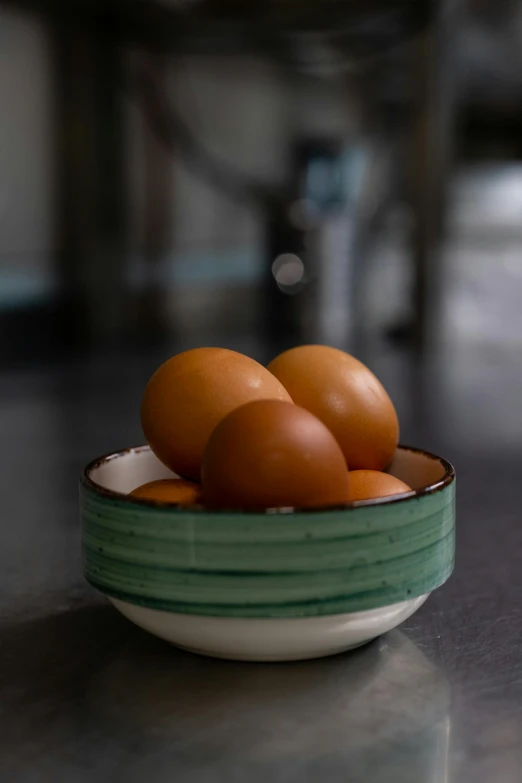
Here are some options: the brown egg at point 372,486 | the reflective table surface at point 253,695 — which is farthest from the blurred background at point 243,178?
the brown egg at point 372,486

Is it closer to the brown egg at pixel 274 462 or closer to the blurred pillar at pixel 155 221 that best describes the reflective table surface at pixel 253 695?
the brown egg at pixel 274 462

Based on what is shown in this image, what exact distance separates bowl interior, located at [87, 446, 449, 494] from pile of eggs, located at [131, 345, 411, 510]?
2cm

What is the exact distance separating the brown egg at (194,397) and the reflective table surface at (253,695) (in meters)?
0.09

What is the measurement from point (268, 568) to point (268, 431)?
0.17 feet

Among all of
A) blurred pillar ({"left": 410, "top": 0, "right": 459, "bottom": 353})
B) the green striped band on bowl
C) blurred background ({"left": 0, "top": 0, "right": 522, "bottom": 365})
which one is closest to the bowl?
the green striped band on bowl

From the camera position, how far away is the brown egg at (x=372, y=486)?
1.39ft

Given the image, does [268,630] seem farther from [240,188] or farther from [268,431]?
[240,188]

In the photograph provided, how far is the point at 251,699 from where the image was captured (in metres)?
0.39

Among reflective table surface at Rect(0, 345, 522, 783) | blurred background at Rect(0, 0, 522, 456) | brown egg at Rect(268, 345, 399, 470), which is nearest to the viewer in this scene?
reflective table surface at Rect(0, 345, 522, 783)

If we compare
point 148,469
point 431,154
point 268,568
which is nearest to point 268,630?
point 268,568

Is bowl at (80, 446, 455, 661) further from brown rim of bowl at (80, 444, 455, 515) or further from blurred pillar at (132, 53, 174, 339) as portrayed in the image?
blurred pillar at (132, 53, 174, 339)

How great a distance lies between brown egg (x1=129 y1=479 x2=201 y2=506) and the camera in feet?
1.37

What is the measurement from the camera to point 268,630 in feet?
1.26

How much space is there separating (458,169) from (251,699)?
8.00 ft
